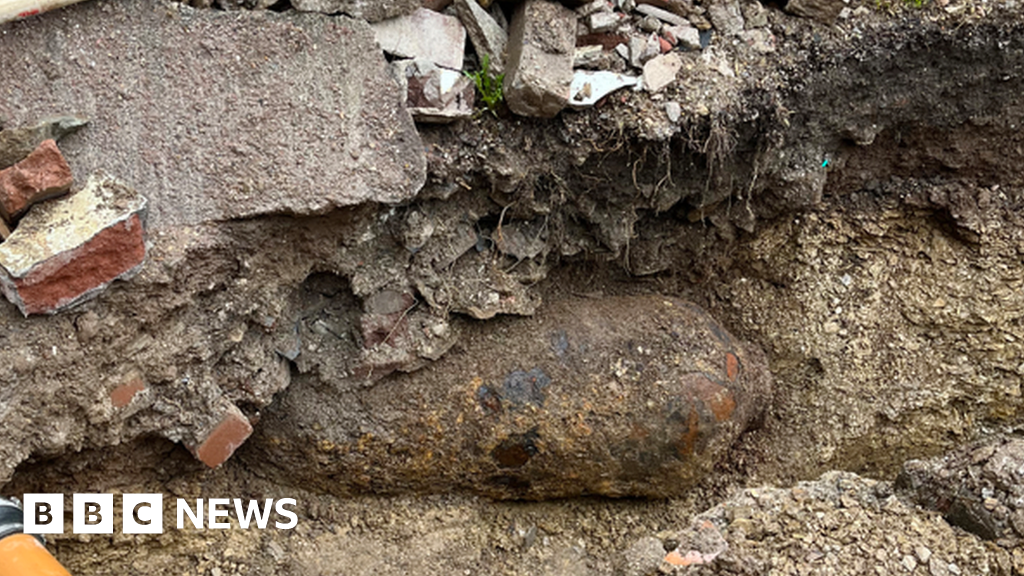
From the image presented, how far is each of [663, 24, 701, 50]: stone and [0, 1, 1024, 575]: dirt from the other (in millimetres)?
75

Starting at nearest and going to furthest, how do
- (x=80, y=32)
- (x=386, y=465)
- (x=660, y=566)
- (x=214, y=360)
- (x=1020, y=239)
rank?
(x=80, y=32), (x=660, y=566), (x=214, y=360), (x=386, y=465), (x=1020, y=239)

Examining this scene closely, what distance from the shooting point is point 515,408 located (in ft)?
9.24

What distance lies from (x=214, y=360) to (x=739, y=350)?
181 centimetres

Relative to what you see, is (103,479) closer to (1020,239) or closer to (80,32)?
(80,32)

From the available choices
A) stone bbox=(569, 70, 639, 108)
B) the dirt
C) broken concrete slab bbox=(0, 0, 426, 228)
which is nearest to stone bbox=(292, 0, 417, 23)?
broken concrete slab bbox=(0, 0, 426, 228)

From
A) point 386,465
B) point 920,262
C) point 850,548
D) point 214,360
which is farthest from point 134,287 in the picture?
point 920,262

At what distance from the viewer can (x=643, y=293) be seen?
3213mm

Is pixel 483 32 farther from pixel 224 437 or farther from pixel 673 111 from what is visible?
pixel 224 437

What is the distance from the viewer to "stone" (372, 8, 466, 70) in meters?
2.40

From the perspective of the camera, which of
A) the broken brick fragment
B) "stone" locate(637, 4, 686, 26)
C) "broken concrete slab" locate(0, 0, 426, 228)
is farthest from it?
the broken brick fragment

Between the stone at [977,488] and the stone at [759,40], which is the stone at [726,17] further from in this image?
the stone at [977,488]

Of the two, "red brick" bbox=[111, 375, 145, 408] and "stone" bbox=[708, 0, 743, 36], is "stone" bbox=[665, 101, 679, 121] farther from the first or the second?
"red brick" bbox=[111, 375, 145, 408]

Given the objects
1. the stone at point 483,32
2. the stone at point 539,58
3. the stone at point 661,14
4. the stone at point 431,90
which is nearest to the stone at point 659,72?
the stone at point 661,14

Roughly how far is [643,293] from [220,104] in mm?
1647
